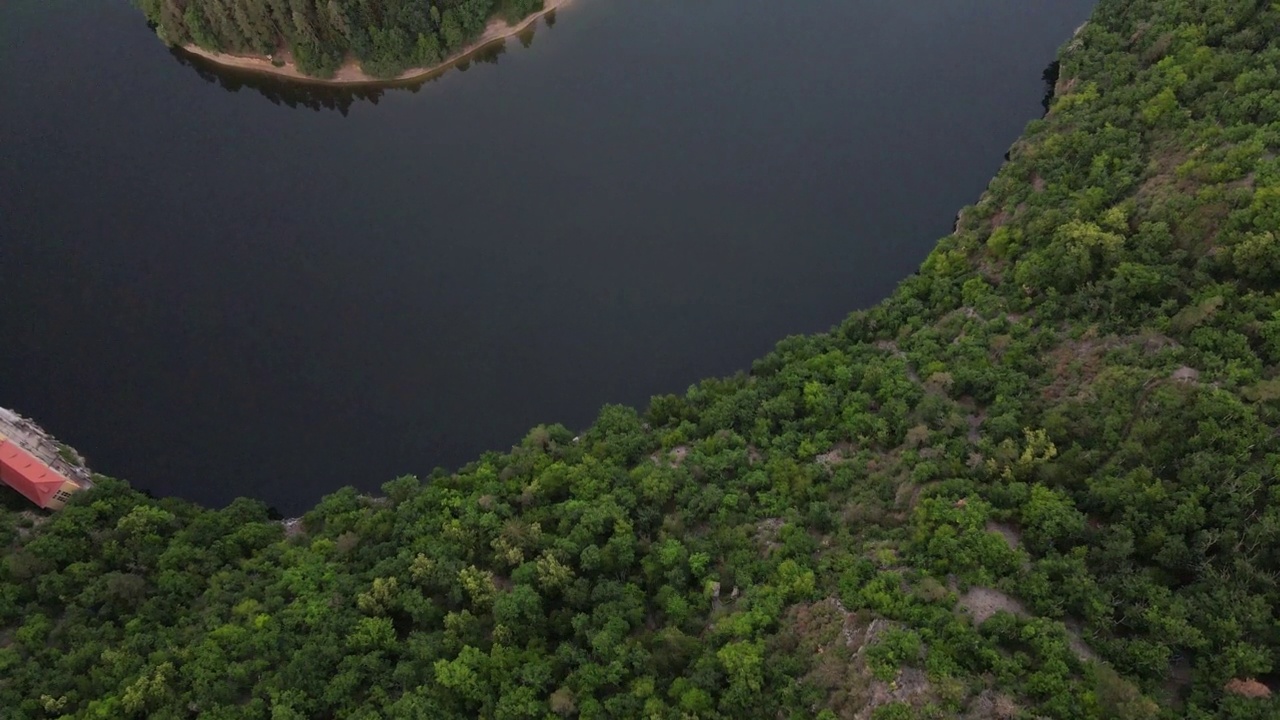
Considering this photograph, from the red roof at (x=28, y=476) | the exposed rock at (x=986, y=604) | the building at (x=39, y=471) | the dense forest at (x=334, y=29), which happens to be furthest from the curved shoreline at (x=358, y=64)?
the exposed rock at (x=986, y=604)

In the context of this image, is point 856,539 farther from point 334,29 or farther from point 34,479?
point 334,29

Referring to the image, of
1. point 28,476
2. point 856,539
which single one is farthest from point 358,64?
point 856,539

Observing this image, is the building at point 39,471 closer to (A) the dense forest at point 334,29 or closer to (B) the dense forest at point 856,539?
(B) the dense forest at point 856,539

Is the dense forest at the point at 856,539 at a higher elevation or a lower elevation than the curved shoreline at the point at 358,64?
lower

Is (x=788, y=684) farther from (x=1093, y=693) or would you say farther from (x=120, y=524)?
(x=120, y=524)

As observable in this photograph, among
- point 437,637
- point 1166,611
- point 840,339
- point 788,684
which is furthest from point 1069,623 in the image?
point 437,637

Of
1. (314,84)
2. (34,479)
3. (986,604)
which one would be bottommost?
(986,604)

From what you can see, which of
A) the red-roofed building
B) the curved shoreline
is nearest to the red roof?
the red-roofed building
